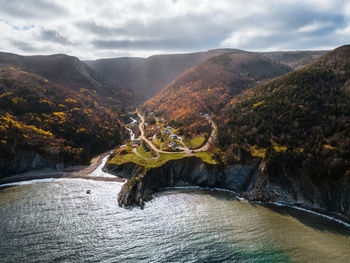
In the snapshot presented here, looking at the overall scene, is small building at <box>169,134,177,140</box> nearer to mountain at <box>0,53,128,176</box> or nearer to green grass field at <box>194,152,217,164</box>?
green grass field at <box>194,152,217,164</box>

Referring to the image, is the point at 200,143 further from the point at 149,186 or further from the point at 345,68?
the point at 345,68

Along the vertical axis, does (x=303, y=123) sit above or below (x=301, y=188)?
above

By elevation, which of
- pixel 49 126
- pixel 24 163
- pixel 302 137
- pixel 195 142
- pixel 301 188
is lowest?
pixel 24 163

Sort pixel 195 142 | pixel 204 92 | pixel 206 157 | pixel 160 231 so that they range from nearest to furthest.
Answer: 1. pixel 160 231
2. pixel 206 157
3. pixel 195 142
4. pixel 204 92

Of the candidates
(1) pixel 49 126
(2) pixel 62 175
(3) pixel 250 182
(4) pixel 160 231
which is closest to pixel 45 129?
(1) pixel 49 126

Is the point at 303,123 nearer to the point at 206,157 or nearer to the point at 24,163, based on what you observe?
the point at 206,157

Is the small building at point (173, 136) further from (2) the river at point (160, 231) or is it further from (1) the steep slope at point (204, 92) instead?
(2) the river at point (160, 231)

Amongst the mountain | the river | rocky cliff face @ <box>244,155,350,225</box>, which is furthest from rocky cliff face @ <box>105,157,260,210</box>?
the mountain

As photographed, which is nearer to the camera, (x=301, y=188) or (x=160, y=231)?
(x=160, y=231)
